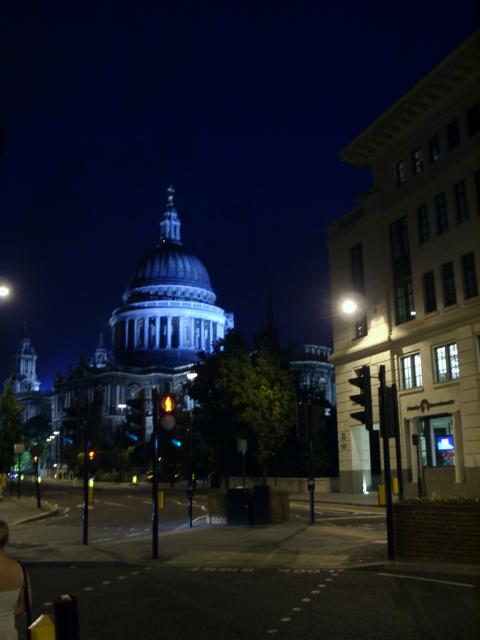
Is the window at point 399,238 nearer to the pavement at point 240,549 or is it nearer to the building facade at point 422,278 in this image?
the building facade at point 422,278

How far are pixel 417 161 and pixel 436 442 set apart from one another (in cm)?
1485

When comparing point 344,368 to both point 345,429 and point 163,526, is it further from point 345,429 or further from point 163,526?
point 163,526

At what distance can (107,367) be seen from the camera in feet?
456

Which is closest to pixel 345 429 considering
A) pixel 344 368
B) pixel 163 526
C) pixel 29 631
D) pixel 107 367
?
pixel 344 368

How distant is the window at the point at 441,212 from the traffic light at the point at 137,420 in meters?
23.1

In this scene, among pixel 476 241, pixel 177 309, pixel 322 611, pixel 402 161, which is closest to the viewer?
pixel 322 611

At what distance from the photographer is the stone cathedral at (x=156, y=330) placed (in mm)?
138500

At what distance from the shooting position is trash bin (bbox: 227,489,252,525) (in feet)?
73.7

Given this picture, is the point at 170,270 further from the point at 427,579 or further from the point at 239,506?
the point at 427,579

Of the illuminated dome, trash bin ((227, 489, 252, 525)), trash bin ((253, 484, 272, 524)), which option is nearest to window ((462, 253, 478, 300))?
trash bin ((253, 484, 272, 524))

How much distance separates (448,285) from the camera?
115 feet

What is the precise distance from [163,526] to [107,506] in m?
13.7

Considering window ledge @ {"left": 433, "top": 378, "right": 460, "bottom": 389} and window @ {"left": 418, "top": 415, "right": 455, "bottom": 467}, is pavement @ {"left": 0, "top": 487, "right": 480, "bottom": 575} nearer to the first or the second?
window ledge @ {"left": 433, "top": 378, "right": 460, "bottom": 389}

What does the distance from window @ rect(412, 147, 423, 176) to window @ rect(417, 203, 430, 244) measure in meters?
1.95
